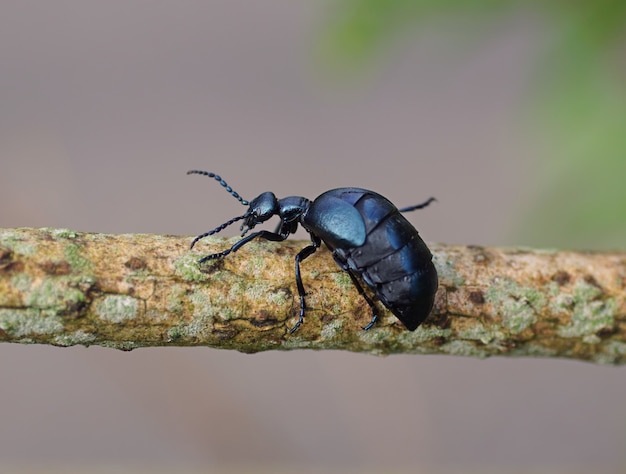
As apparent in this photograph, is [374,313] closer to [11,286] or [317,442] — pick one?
[11,286]

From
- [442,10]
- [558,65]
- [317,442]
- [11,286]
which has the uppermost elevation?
[442,10]

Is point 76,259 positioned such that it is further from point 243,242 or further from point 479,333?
point 479,333

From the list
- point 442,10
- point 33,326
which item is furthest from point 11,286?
point 442,10

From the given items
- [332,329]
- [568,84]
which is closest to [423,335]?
[332,329]

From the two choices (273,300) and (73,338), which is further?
(273,300)

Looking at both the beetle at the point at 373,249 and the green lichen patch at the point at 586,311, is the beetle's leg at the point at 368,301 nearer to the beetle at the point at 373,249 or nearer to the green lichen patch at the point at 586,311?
the beetle at the point at 373,249

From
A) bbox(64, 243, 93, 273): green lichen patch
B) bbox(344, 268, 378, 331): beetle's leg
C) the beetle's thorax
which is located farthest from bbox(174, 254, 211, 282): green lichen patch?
the beetle's thorax

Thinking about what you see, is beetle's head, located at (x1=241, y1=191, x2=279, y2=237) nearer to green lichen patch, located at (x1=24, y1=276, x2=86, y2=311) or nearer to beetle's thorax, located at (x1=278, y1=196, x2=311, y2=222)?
beetle's thorax, located at (x1=278, y1=196, x2=311, y2=222)
